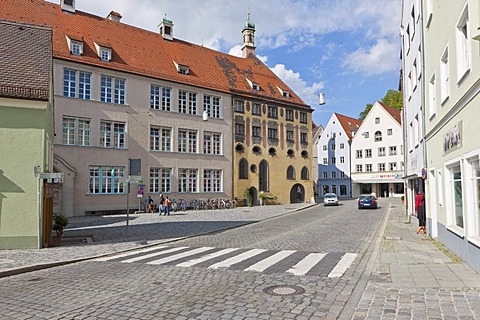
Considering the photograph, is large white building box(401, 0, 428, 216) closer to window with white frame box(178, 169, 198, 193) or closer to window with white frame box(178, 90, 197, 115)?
window with white frame box(178, 169, 198, 193)

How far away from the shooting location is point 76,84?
29.6 meters

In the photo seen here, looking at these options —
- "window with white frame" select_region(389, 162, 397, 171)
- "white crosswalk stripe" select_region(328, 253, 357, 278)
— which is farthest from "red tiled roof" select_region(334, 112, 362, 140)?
"white crosswalk stripe" select_region(328, 253, 357, 278)

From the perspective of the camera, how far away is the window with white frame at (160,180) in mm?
33438

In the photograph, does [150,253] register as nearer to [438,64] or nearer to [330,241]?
[330,241]

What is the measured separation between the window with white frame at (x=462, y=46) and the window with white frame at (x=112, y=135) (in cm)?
2628

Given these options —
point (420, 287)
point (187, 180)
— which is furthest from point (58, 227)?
point (187, 180)

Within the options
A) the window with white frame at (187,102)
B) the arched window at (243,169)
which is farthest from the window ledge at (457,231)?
the arched window at (243,169)

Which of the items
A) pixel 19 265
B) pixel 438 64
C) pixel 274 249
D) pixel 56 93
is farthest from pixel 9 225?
pixel 56 93

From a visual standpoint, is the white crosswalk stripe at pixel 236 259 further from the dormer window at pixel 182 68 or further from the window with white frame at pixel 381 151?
the window with white frame at pixel 381 151

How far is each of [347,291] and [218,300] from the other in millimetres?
2373

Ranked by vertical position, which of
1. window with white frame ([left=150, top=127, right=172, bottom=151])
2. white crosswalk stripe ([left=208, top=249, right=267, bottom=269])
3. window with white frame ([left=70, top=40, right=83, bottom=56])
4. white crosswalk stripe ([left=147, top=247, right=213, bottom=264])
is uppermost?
window with white frame ([left=70, top=40, right=83, bottom=56])

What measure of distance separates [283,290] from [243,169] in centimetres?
3309

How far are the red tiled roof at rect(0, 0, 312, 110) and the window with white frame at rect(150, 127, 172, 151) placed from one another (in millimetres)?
4531

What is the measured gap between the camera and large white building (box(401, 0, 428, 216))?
1722 cm
